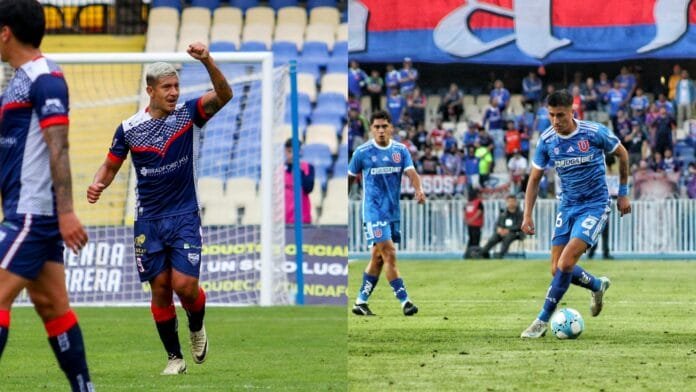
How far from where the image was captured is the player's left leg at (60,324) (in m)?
5.79

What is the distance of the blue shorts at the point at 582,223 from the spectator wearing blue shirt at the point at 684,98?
17014 mm

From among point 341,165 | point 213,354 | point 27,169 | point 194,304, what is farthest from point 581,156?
point 341,165

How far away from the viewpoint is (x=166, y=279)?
26.3 ft

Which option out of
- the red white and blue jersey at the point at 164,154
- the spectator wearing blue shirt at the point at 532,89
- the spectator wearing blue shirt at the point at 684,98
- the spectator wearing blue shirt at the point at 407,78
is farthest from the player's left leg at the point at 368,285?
the spectator wearing blue shirt at the point at 532,89

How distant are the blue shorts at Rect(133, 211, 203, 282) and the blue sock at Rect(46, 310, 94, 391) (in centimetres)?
209

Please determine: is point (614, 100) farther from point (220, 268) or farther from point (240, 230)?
point (220, 268)

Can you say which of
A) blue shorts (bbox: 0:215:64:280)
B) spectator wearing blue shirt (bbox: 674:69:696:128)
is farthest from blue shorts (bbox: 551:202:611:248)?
spectator wearing blue shirt (bbox: 674:69:696:128)

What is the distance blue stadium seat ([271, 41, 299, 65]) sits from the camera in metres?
25.2

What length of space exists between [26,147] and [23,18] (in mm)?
535

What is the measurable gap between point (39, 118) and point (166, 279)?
257 cm

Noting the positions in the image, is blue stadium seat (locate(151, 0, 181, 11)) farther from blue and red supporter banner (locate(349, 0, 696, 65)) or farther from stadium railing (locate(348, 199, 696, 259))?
stadium railing (locate(348, 199, 696, 259))

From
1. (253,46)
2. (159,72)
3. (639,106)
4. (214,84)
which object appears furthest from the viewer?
(639,106)

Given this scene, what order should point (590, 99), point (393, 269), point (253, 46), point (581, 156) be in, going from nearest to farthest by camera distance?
point (581, 156) < point (393, 269) < point (253, 46) < point (590, 99)

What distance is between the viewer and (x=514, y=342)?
9.28 meters
